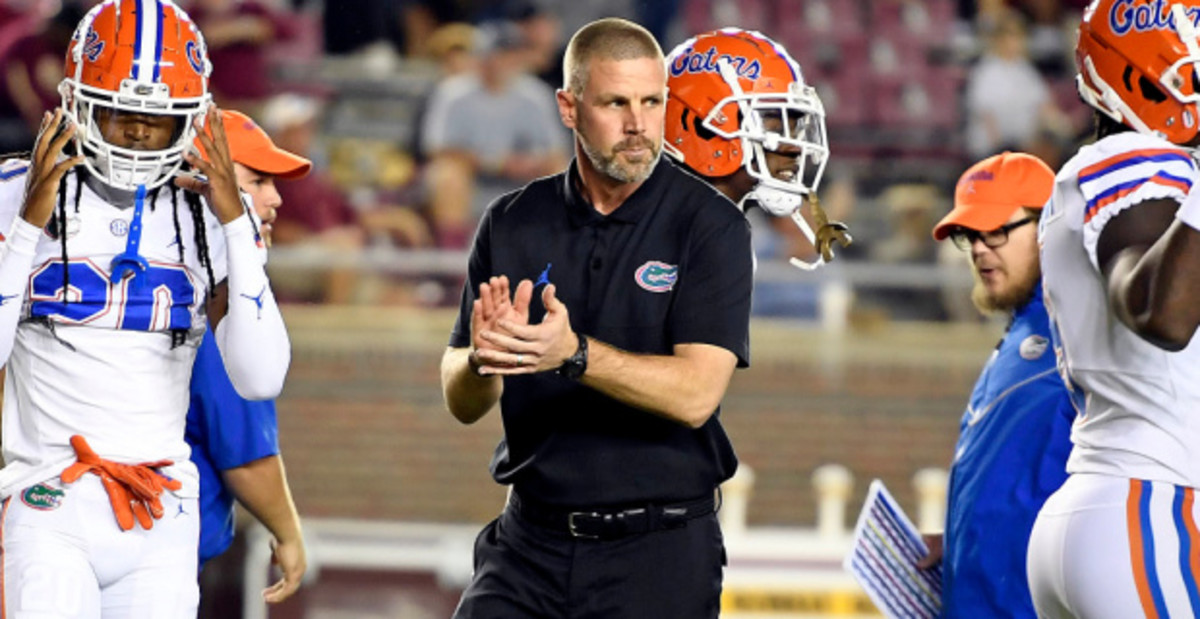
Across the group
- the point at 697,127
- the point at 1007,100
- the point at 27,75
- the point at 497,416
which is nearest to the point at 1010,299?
the point at 697,127

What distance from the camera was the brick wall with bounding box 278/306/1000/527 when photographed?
9.52 m

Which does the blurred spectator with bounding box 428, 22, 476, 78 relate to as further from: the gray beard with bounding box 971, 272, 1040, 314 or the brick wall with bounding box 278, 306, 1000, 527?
the gray beard with bounding box 971, 272, 1040, 314

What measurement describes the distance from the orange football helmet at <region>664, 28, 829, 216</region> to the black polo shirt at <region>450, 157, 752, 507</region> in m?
0.60

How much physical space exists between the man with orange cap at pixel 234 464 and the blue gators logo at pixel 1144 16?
1.94 m

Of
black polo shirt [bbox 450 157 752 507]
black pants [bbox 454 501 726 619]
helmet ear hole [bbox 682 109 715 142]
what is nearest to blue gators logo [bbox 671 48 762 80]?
helmet ear hole [bbox 682 109 715 142]

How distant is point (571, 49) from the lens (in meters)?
3.78

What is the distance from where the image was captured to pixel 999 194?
15.0ft

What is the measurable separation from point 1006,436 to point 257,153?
1918mm

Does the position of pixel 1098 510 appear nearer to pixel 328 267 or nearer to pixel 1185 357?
pixel 1185 357

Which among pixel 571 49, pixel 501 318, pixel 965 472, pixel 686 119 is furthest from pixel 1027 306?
pixel 501 318

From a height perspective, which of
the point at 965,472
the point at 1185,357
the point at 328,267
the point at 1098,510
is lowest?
the point at 328,267

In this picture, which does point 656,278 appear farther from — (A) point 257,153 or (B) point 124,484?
(A) point 257,153

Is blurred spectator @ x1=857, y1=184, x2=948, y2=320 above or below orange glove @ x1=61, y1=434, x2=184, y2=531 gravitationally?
below

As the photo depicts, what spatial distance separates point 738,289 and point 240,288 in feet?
3.25
